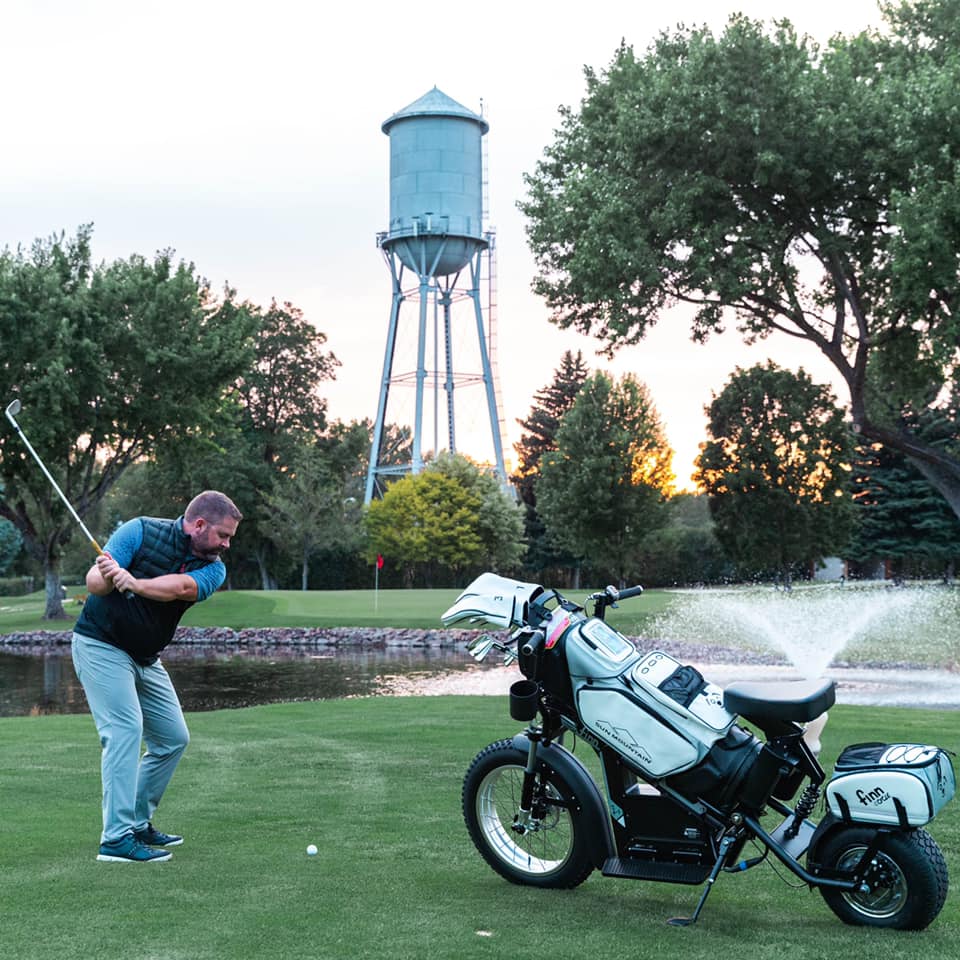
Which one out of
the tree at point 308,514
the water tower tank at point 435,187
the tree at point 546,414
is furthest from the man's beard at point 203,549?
the tree at point 546,414

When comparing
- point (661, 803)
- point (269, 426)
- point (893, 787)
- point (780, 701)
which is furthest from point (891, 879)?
point (269, 426)

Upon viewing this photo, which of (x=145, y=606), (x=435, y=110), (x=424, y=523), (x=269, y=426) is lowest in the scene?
(x=145, y=606)

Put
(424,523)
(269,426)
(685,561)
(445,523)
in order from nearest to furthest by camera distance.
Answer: (445,523) < (424,523) < (685,561) < (269,426)

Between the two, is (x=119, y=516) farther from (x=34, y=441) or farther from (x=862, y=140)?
(x=862, y=140)

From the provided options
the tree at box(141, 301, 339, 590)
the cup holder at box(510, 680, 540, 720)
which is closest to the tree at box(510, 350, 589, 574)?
the tree at box(141, 301, 339, 590)

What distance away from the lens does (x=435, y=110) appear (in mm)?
59594

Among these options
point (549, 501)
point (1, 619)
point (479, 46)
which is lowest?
point (1, 619)

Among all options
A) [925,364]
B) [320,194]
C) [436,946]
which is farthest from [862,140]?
[436,946]

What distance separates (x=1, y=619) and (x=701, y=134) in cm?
3012

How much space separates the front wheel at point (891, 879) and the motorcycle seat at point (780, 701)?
56 cm

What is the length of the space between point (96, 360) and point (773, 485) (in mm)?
33547

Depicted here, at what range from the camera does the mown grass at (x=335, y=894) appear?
16.6 feet

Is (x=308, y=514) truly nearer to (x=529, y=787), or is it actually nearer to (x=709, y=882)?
(x=529, y=787)

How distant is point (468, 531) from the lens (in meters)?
64.8
